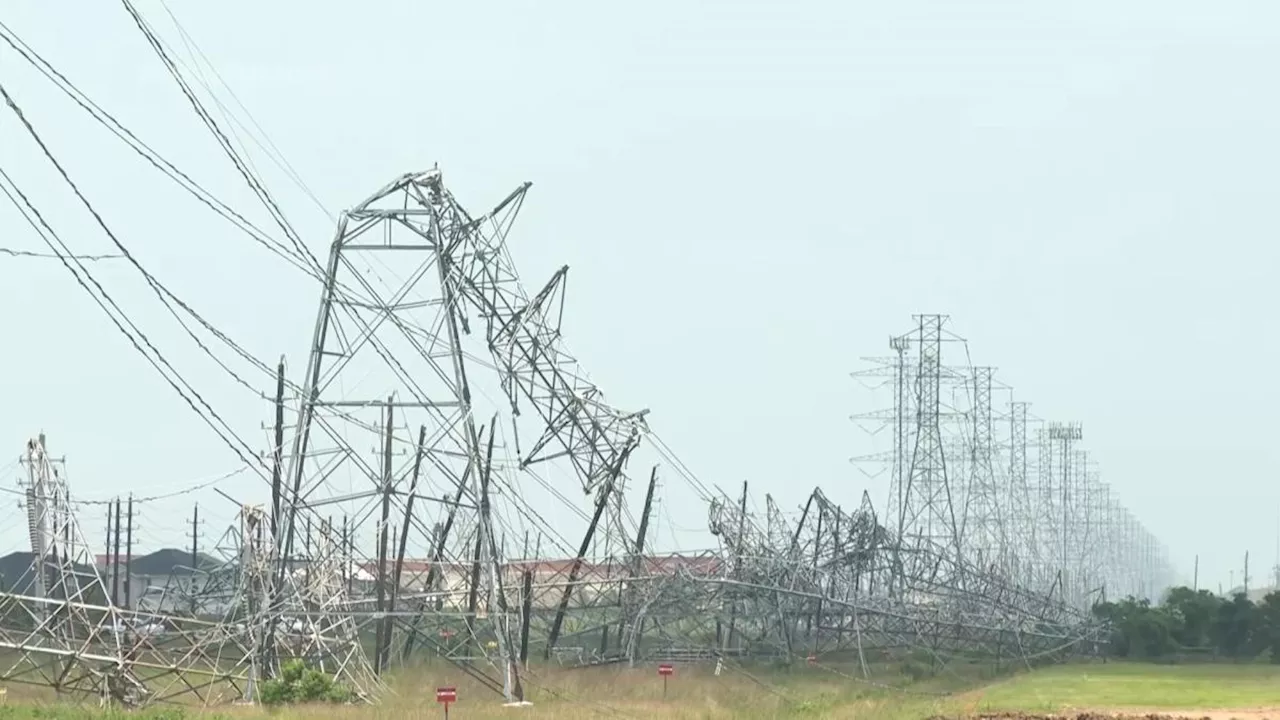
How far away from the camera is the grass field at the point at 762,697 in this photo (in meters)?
31.7

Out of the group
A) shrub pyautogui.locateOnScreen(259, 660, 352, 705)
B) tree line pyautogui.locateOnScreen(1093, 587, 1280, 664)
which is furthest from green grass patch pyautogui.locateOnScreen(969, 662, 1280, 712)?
shrub pyautogui.locateOnScreen(259, 660, 352, 705)

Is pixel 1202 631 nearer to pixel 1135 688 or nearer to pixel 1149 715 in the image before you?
pixel 1135 688

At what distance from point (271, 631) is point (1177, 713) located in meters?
18.5

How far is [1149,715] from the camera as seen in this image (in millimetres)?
37375

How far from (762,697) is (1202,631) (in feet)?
125

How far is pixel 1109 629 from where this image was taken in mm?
73562

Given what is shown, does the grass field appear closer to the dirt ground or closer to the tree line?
the dirt ground

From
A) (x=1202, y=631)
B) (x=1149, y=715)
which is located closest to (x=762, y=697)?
(x=1149, y=715)

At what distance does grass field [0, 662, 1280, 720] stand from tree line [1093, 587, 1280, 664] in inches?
580

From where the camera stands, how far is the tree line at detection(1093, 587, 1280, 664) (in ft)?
232

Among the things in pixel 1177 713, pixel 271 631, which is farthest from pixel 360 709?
pixel 1177 713

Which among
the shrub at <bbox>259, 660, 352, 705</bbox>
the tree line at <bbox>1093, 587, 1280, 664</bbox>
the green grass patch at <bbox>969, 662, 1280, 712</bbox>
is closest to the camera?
the shrub at <bbox>259, 660, 352, 705</bbox>

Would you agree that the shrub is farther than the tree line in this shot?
No

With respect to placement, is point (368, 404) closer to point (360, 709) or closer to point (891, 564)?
point (360, 709)
